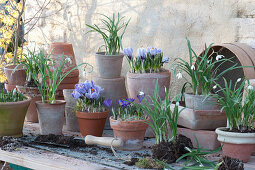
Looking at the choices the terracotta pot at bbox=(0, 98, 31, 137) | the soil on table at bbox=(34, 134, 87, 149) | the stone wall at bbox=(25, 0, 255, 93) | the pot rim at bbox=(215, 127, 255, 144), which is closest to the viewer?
the pot rim at bbox=(215, 127, 255, 144)

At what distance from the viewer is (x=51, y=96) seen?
102 inches

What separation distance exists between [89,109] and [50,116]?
0.83ft

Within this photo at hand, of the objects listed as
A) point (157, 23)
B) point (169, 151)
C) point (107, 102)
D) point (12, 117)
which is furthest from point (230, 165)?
point (157, 23)

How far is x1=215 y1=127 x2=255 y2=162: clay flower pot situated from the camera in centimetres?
187

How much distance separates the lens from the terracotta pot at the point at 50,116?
2.46m

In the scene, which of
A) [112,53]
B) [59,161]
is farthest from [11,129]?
[112,53]

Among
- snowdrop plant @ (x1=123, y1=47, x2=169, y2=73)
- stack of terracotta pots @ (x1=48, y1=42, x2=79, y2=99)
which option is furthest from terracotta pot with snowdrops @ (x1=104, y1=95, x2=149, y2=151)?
stack of terracotta pots @ (x1=48, y1=42, x2=79, y2=99)

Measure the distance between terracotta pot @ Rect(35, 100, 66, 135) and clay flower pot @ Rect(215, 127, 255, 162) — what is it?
1.06 metres

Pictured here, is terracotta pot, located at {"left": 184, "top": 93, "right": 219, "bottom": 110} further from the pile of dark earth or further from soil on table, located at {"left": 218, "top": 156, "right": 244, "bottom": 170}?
the pile of dark earth

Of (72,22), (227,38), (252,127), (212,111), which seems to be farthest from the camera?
(72,22)

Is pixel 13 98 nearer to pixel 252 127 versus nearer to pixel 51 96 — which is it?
pixel 51 96

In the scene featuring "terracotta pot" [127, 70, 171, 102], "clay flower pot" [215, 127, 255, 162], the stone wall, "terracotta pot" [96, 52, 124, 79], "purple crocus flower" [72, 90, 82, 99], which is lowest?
"clay flower pot" [215, 127, 255, 162]

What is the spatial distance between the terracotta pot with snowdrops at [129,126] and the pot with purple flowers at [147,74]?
0.20 meters

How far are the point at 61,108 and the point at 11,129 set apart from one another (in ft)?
1.10
